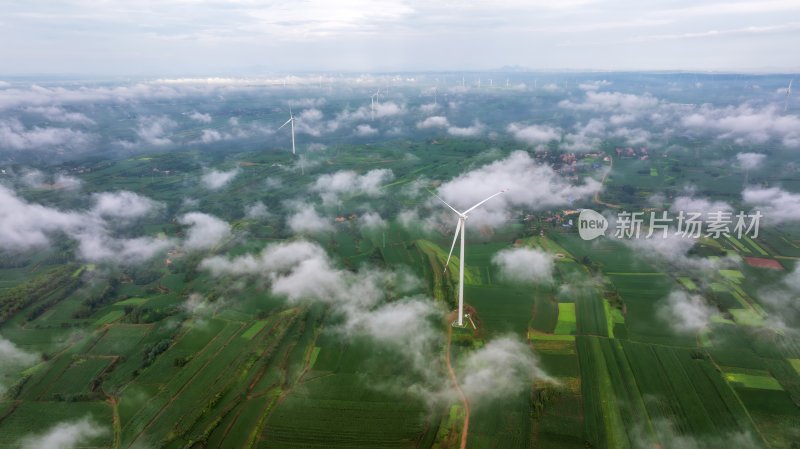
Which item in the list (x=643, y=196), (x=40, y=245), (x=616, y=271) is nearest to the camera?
(x=616, y=271)

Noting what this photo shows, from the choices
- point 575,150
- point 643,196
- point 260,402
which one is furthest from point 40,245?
point 575,150

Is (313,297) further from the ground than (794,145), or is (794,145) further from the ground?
(794,145)

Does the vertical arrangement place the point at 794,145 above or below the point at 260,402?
above

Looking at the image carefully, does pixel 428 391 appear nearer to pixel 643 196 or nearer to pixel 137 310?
pixel 137 310

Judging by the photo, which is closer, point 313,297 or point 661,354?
point 661,354

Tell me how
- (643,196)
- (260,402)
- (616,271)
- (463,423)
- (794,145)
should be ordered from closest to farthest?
(463,423) → (260,402) → (616,271) → (643,196) → (794,145)

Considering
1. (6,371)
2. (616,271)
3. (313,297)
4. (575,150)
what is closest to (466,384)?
(313,297)

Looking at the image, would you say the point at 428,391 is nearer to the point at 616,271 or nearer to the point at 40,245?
the point at 616,271

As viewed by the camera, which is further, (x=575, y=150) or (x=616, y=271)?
(x=575, y=150)

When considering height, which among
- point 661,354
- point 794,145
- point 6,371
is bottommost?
point 6,371
